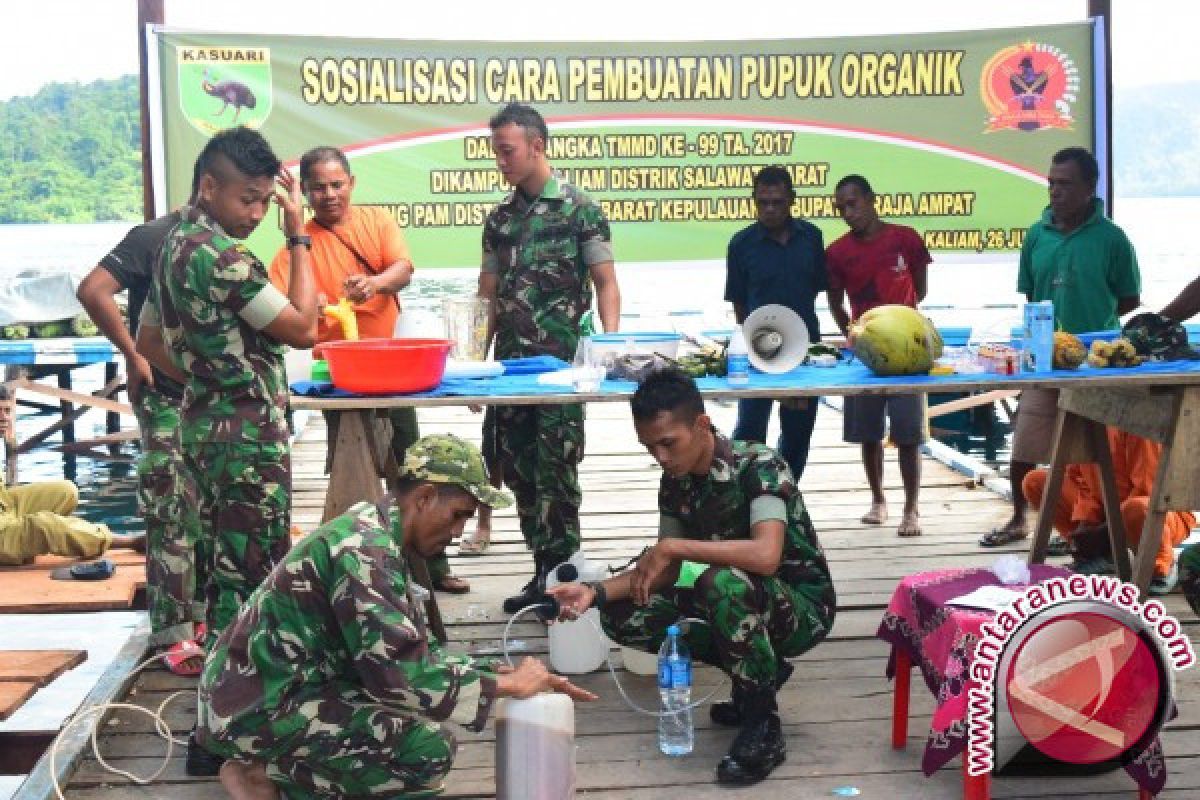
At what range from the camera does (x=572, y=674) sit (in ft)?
15.8

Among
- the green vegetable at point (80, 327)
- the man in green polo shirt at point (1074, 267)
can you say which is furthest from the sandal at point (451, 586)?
the green vegetable at point (80, 327)

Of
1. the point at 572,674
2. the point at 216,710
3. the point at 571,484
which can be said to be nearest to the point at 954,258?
the point at 571,484

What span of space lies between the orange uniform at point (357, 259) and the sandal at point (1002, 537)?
2.75 metres

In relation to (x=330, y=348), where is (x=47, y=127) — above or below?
above

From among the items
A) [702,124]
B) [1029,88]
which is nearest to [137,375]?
[702,124]

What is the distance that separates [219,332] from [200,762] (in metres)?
1.17

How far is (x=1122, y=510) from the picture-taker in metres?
5.78

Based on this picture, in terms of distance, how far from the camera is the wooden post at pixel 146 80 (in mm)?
7965

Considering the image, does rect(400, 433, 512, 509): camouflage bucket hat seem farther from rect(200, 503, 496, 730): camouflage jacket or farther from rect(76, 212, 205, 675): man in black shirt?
rect(76, 212, 205, 675): man in black shirt

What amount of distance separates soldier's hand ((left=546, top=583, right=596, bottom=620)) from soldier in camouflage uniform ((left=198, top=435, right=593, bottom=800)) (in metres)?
0.39

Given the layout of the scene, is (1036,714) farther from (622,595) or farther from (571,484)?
(571,484)

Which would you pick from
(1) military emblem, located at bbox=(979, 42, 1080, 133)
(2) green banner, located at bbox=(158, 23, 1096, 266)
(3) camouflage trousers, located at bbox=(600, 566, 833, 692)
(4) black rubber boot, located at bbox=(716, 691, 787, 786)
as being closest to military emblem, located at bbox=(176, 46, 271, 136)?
(2) green banner, located at bbox=(158, 23, 1096, 266)

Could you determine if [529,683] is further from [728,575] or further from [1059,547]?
[1059,547]

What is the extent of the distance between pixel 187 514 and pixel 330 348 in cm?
92
